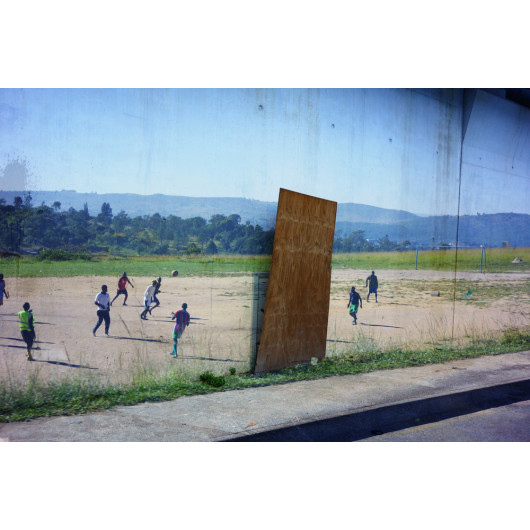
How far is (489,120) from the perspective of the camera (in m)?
10.9

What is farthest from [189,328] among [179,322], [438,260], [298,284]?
[438,260]

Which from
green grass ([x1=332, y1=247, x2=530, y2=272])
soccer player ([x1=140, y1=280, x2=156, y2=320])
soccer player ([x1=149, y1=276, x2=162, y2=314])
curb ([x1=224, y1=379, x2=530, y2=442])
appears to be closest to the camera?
curb ([x1=224, y1=379, x2=530, y2=442])

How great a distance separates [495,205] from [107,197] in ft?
28.2

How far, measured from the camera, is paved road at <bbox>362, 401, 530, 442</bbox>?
5.32 meters

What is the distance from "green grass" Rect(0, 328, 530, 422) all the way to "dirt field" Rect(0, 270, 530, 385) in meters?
0.12

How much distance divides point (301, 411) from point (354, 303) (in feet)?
10.7

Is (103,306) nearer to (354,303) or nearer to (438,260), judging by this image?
(354,303)

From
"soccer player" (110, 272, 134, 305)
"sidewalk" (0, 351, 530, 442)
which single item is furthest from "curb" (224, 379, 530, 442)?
"soccer player" (110, 272, 134, 305)

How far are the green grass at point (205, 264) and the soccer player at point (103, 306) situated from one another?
0.76 ft

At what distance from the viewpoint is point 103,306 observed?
19.9 ft

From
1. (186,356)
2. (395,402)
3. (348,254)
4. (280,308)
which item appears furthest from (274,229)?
(395,402)

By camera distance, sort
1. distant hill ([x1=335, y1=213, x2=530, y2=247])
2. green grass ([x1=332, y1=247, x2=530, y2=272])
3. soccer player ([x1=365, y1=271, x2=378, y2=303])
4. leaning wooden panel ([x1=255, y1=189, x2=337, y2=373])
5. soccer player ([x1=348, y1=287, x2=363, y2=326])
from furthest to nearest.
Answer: distant hill ([x1=335, y1=213, x2=530, y2=247]), soccer player ([x1=365, y1=271, x2=378, y2=303]), green grass ([x1=332, y1=247, x2=530, y2=272]), soccer player ([x1=348, y1=287, x2=363, y2=326]), leaning wooden panel ([x1=255, y1=189, x2=337, y2=373])

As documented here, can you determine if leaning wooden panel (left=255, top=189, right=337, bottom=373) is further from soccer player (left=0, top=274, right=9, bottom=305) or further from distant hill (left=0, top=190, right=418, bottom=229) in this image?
soccer player (left=0, top=274, right=9, bottom=305)

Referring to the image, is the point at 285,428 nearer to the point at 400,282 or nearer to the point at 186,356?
the point at 186,356
